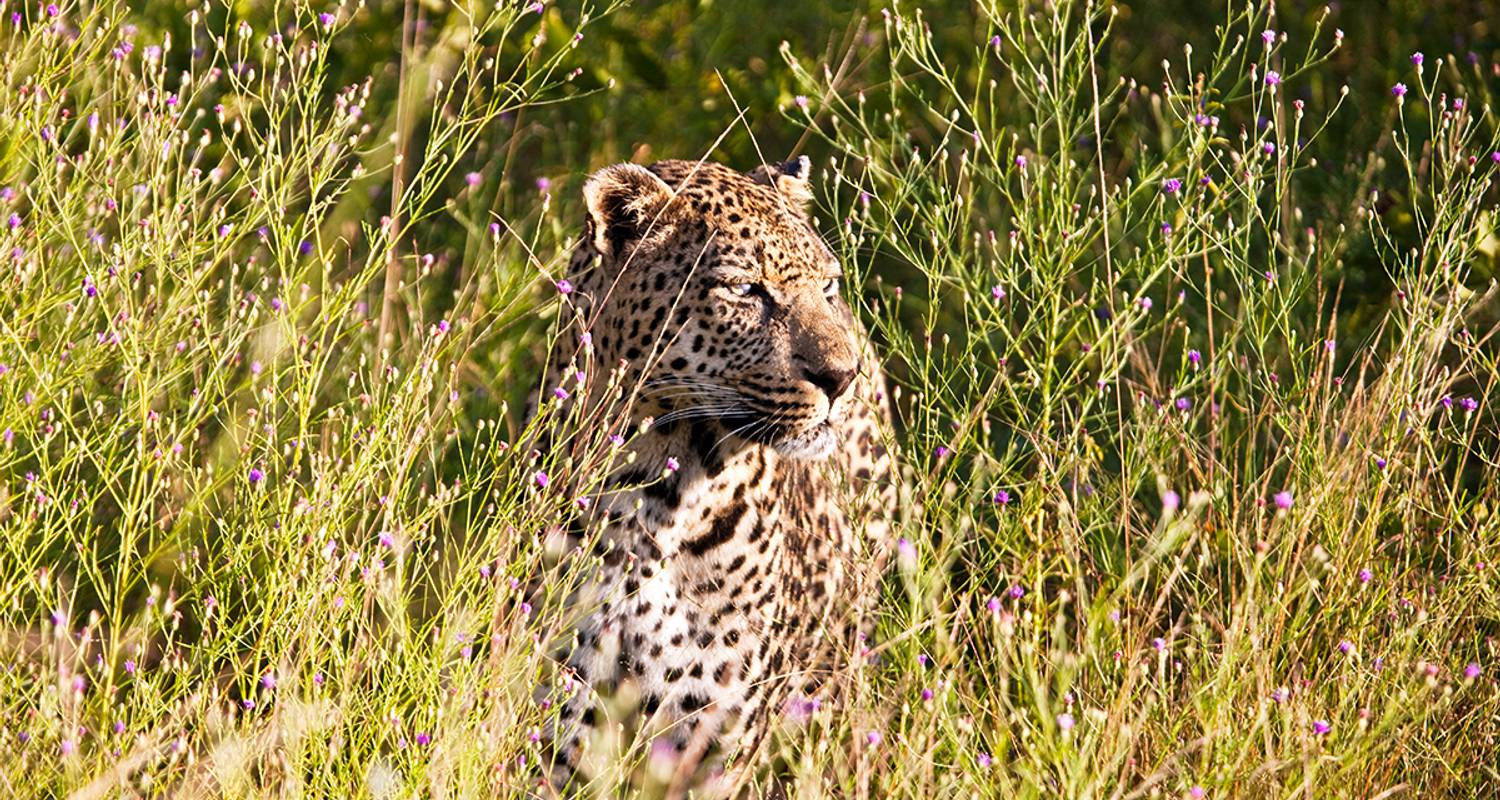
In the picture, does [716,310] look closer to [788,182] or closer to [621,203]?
[621,203]

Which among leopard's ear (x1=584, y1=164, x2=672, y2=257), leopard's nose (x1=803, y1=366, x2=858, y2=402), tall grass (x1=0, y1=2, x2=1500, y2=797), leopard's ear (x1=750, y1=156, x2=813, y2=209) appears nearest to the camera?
tall grass (x1=0, y1=2, x2=1500, y2=797)

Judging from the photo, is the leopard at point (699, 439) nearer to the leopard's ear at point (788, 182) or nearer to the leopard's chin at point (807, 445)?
the leopard's chin at point (807, 445)

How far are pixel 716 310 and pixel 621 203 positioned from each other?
355 millimetres

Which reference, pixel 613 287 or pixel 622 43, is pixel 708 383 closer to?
pixel 613 287

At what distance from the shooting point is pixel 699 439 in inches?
169

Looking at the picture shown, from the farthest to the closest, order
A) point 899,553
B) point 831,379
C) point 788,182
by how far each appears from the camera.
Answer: point 788,182 → point 831,379 → point 899,553

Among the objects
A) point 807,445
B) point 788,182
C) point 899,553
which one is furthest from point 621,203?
point 899,553

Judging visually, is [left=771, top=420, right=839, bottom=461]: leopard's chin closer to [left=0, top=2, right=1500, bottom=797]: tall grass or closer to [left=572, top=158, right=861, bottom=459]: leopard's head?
[left=572, top=158, right=861, bottom=459]: leopard's head

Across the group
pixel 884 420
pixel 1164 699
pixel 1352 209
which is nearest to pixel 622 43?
pixel 884 420

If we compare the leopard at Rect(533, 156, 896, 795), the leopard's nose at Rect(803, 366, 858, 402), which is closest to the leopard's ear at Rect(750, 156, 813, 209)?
the leopard at Rect(533, 156, 896, 795)

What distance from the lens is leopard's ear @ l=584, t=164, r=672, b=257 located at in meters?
4.24

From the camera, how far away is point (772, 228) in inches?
171

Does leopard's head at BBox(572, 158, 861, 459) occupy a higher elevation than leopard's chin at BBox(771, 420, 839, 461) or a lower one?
higher

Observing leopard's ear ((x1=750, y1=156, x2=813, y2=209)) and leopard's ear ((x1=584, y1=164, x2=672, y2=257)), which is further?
leopard's ear ((x1=750, y1=156, x2=813, y2=209))
